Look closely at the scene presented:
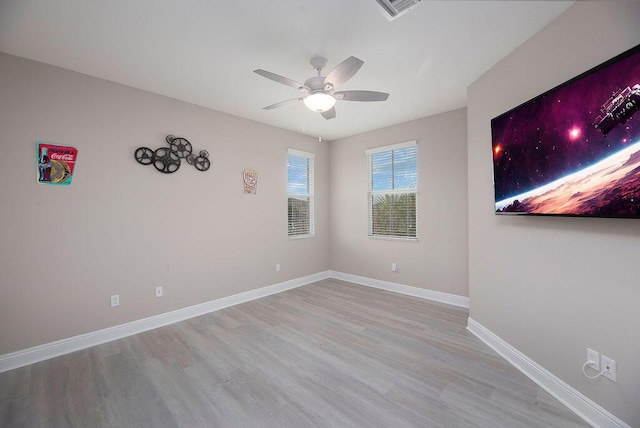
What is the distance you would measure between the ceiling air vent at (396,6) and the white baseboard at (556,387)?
2719mm

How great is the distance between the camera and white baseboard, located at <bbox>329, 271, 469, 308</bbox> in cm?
368

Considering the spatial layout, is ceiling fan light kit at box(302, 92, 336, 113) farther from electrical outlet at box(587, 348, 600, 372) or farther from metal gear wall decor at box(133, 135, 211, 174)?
electrical outlet at box(587, 348, 600, 372)

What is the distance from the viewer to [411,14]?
186cm

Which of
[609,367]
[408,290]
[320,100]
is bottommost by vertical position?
[408,290]

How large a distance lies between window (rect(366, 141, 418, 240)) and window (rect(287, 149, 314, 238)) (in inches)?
43.8

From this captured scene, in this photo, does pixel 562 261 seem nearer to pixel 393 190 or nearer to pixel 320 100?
pixel 320 100

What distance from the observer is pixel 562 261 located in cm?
185

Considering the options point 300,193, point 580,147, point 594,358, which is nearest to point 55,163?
point 300,193

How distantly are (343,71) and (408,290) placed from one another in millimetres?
3364

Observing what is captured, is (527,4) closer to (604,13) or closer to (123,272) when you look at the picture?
(604,13)

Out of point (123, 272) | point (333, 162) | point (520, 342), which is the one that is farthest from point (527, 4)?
point (123, 272)

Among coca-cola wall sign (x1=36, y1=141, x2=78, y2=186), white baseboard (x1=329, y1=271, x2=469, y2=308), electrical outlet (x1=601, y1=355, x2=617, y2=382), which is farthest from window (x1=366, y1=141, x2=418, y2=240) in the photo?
coca-cola wall sign (x1=36, y1=141, x2=78, y2=186)

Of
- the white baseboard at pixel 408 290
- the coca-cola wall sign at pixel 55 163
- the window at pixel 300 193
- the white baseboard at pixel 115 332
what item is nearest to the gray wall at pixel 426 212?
the white baseboard at pixel 408 290

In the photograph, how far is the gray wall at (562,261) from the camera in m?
1.47
